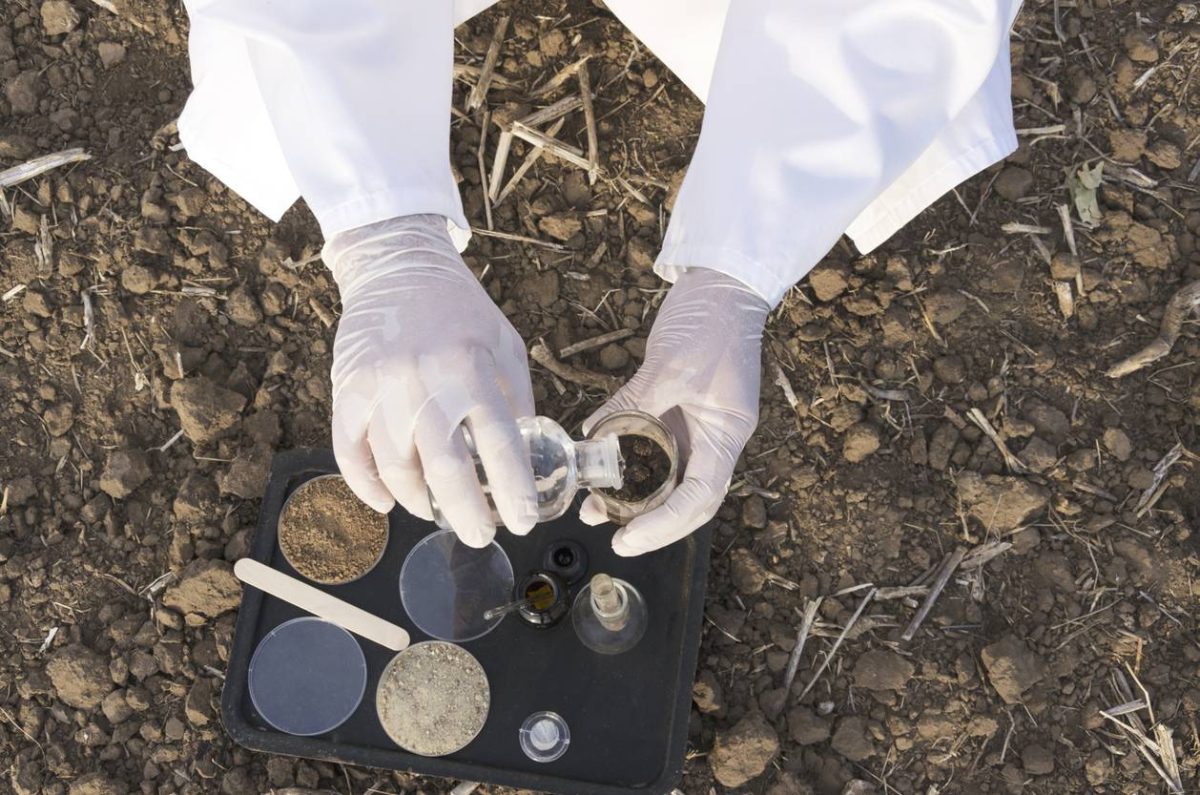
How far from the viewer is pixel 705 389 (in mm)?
1921

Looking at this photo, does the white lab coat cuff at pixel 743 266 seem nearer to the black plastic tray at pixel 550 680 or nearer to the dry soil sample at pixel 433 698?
the black plastic tray at pixel 550 680

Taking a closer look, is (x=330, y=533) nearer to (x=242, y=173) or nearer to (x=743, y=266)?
(x=242, y=173)

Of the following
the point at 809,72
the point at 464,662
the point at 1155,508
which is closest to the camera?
the point at 809,72

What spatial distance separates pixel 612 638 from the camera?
2.14m

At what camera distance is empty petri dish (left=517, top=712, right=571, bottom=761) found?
208 cm

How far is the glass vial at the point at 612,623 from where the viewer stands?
2.12 meters

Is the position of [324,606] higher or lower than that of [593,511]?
lower

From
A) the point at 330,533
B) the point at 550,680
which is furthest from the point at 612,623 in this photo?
the point at 330,533

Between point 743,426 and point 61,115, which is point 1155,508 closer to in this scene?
point 743,426

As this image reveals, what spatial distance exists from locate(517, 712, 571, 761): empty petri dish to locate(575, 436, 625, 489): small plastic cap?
0.64 m

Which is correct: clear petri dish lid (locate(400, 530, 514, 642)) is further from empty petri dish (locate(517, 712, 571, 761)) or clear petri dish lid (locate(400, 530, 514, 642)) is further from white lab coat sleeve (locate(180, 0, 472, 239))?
white lab coat sleeve (locate(180, 0, 472, 239))

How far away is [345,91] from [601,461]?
77 cm

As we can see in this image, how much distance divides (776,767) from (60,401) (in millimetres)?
1881

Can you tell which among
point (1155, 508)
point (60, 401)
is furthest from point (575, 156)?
point (1155, 508)
